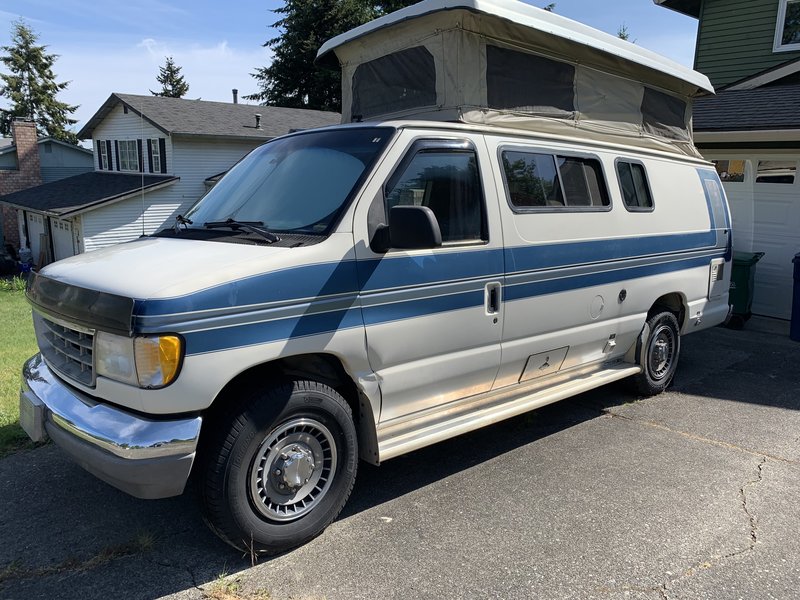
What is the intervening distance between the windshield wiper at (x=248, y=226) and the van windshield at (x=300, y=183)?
2cm

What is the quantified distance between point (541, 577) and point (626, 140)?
408cm

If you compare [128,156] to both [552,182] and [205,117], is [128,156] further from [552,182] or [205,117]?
[552,182]

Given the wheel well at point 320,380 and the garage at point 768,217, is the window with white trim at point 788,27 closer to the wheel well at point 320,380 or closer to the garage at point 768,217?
the garage at point 768,217

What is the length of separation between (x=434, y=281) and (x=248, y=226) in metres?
1.17

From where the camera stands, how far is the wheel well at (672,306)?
19.6ft

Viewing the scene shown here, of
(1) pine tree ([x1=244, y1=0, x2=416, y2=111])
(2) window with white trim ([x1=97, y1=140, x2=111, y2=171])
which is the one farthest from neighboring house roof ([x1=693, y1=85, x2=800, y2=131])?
(1) pine tree ([x1=244, y1=0, x2=416, y2=111])

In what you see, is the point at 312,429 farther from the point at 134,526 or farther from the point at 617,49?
the point at 617,49

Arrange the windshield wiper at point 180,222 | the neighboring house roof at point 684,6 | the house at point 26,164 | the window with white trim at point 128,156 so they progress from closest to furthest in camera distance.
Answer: the windshield wiper at point 180,222
the neighboring house roof at point 684,6
the window with white trim at point 128,156
the house at point 26,164

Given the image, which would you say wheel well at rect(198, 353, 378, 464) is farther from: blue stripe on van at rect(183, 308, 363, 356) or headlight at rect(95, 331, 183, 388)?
headlight at rect(95, 331, 183, 388)

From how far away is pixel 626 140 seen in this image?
5.74 m

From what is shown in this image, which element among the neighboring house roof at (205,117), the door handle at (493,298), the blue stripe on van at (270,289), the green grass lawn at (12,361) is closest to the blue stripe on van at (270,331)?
the blue stripe on van at (270,289)

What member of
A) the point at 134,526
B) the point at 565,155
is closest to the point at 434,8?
the point at 565,155

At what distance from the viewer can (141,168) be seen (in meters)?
23.5

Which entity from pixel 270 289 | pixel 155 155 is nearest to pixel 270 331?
pixel 270 289
